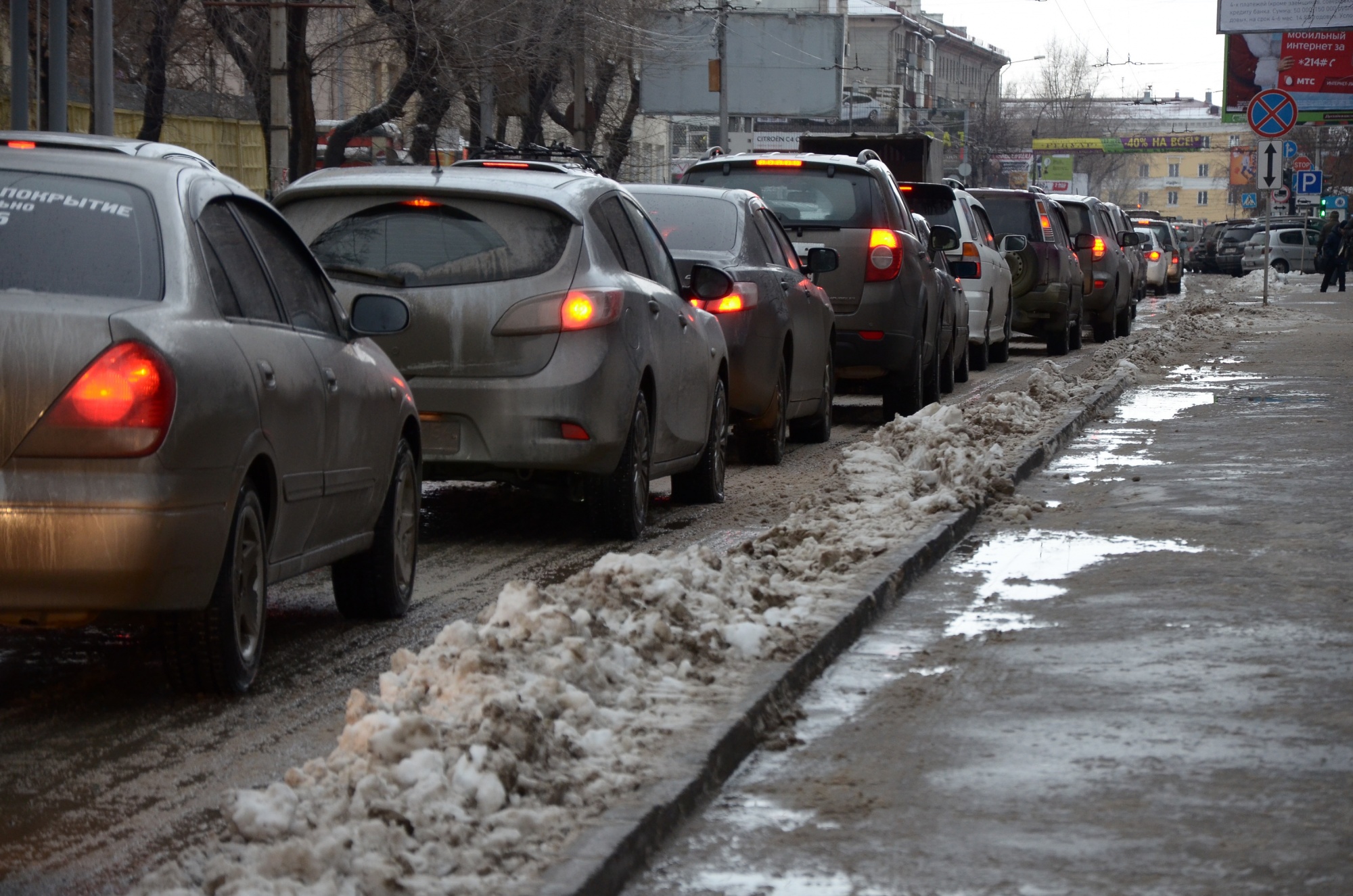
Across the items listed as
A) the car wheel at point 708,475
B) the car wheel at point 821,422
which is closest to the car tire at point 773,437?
the car wheel at point 821,422

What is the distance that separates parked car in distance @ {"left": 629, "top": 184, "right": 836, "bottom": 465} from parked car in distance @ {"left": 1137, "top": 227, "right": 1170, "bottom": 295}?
114ft

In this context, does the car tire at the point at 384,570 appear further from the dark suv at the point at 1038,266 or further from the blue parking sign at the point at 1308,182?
the blue parking sign at the point at 1308,182

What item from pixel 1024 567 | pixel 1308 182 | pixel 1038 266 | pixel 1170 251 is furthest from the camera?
pixel 1308 182

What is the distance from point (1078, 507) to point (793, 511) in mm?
1571

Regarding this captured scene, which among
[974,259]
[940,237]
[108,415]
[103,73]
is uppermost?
[103,73]

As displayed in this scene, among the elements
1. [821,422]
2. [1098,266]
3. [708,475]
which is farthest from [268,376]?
[1098,266]

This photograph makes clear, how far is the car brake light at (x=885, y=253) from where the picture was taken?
14.4 metres

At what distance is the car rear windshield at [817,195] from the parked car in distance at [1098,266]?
42.9 ft

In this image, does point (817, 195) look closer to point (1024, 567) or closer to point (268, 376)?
point (1024, 567)

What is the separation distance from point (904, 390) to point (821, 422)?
1567mm

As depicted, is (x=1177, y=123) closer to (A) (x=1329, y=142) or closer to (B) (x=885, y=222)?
(A) (x=1329, y=142)

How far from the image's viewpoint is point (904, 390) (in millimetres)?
15008

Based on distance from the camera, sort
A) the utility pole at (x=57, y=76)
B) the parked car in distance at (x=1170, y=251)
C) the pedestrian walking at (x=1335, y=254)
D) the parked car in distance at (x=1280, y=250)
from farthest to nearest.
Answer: the parked car in distance at (x=1280, y=250) < the parked car in distance at (x=1170, y=251) < the pedestrian walking at (x=1335, y=254) < the utility pole at (x=57, y=76)

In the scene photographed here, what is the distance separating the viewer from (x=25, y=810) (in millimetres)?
4445
